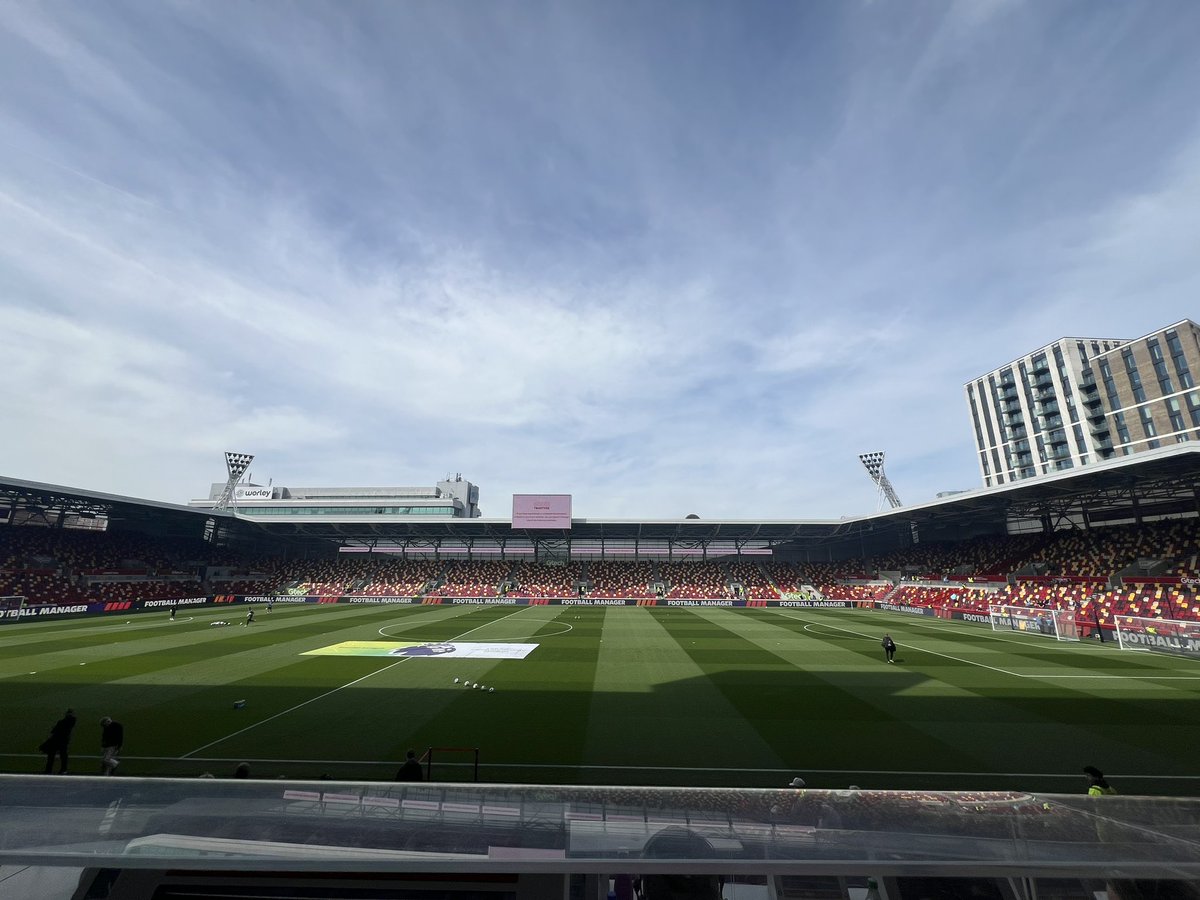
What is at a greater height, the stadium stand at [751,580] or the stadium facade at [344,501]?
the stadium facade at [344,501]

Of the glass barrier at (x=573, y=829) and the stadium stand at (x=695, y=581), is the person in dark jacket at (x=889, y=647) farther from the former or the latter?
the stadium stand at (x=695, y=581)

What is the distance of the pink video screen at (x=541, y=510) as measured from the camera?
6322 centimetres

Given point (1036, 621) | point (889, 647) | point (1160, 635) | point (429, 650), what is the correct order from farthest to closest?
point (1036, 621) < point (1160, 635) < point (429, 650) < point (889, 647)

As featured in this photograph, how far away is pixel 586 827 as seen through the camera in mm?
3924

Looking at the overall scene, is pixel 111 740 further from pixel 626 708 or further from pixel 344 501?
pixel 344 501

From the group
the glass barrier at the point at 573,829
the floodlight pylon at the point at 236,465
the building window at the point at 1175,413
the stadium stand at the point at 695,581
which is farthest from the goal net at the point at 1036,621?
the floodlight pylon at the point at 236,465

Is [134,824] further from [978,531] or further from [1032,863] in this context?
[978,531]

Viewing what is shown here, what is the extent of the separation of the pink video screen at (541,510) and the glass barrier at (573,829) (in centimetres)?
5880

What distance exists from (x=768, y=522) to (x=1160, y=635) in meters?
36.5

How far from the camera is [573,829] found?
391 cm

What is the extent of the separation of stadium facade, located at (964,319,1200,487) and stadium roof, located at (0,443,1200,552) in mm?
22872

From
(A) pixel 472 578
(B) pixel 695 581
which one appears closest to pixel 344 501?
(A) pixel 472 578

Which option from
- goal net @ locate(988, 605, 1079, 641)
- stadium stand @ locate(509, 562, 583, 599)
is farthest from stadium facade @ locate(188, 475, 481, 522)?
goal net @ locate(988, 605, 1079, 641)

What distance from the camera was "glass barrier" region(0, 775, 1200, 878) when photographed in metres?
3.25
